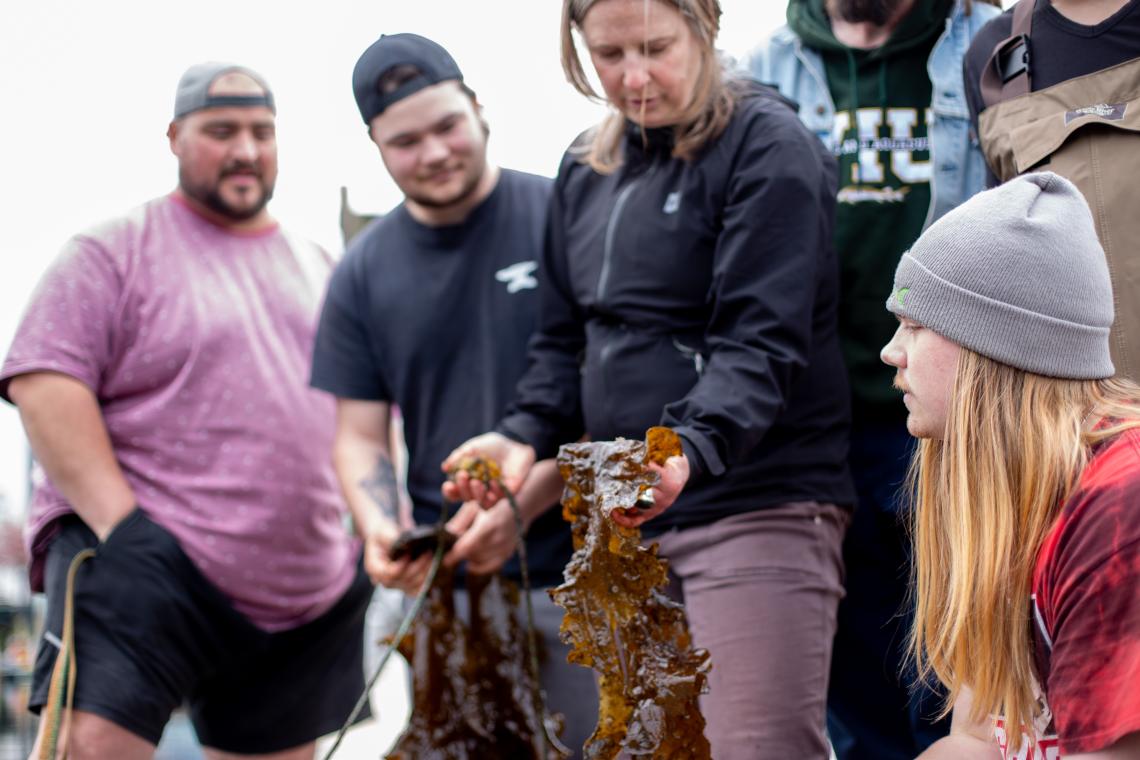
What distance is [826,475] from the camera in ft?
7.86

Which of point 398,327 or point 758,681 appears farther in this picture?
point 398,327

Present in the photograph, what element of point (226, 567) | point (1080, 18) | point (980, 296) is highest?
point (1080, 18)

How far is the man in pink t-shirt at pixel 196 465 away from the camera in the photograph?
315 cm

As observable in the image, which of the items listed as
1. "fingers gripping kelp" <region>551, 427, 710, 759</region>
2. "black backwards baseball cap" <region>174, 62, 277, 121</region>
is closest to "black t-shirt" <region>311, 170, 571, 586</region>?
"black backwards baseball cap" <region>174, 62, 277, 121</region>

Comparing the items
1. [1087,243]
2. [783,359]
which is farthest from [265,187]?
[1087,243]

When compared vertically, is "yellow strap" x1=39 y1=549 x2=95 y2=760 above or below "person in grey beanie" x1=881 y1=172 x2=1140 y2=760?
below

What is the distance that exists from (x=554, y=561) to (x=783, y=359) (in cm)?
104

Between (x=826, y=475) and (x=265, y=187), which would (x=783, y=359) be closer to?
(x=826, y=475)

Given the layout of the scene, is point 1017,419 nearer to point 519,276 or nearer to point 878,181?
point 878,181

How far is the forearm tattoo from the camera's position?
3.17 meters

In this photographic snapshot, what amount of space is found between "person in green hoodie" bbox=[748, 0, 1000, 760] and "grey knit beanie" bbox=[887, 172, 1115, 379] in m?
0.90

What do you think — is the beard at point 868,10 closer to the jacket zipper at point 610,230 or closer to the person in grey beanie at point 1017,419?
the jacket zipper at point 610,230

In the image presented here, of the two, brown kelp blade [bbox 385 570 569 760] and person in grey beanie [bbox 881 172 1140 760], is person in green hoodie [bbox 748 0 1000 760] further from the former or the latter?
person in grey beanie [bbox 881 172 1140 760]

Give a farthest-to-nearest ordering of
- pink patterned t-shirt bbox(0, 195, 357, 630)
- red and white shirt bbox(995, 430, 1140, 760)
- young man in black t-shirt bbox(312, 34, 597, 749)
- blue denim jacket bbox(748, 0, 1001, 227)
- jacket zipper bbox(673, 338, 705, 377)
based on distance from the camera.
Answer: pink patterned t-shirt bbox(0, 195, 357, 630) → young man in black t-shirt bbox(312, 34, 597, 749) → blue denim jacket bbox(748, 0, 1001, 227) → jacket zipper bbox(673, 338, 705, 377) → red and white shirt bbox(995, 430, 1140, 760)
